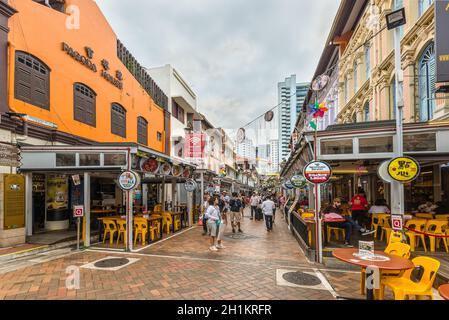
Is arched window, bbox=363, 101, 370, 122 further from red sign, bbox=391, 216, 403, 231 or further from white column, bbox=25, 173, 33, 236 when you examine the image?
white column, bbox=25, 173, 33, 236

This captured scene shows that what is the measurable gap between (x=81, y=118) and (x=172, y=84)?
12.1 meters

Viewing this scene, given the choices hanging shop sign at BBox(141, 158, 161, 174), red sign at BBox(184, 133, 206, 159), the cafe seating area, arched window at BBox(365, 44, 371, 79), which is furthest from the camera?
red sign at BBox(184, 133, 206, 159)

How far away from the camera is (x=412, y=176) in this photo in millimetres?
6625

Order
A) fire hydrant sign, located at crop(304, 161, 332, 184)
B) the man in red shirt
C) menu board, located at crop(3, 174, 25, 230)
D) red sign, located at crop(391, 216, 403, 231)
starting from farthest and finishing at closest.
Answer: the man in red shirt, menu board, located at crop(3, 174, 25, 230), fire hydrant sign, located at crop(304, 161, 332, 184), red sign, located at crop(391, 216, 403, 231)

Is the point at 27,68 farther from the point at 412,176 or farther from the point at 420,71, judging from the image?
the point at 420,71

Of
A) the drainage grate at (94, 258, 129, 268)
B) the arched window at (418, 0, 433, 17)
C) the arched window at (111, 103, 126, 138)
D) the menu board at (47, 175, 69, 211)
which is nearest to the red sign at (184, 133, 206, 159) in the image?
the arched window at (111, 103, 126, 138)

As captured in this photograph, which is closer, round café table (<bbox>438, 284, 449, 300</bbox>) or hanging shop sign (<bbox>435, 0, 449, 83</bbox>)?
round café table (<bbox>438, 284, 449, 300</bbox>)

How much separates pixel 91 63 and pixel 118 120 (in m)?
3.62

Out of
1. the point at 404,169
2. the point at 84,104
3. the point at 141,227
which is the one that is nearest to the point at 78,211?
the point at 141,227

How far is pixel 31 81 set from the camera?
33.3ft

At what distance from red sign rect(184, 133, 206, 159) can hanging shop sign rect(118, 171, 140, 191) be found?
13.0 meters

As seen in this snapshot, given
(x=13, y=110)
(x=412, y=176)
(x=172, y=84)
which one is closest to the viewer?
(x=412, y=176)

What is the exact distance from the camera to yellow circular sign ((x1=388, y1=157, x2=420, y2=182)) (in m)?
6.62
